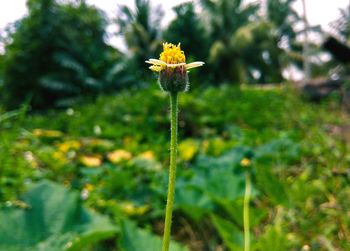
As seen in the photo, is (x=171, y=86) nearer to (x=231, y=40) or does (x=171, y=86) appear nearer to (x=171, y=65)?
(x=171, y=65)

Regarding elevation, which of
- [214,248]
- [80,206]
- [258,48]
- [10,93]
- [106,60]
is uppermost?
[258,48]

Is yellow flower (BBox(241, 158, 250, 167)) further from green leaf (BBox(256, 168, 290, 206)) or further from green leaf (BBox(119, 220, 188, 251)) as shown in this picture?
green leaf (BBox(119, 220, 188, 251))

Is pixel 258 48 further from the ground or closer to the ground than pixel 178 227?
further from the ground

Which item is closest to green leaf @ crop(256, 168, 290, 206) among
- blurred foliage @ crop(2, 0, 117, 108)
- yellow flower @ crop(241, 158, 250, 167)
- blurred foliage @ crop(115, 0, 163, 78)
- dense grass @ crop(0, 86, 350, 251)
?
dense grass @ crop(0, 86, 350, 251)

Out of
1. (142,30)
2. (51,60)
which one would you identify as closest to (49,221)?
(51,60)

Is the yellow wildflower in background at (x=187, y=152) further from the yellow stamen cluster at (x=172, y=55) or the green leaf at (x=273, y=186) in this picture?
the yellow stamen cluster at (x=172, y=55)

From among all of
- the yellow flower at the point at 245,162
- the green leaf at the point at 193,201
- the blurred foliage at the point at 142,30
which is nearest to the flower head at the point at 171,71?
the green leaf at the point at 193,201

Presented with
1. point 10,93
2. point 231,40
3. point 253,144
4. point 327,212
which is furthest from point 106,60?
point 327,212
